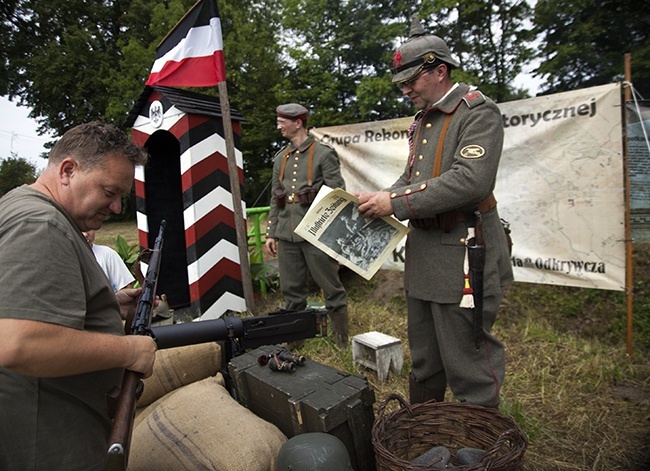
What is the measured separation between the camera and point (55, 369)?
106cm

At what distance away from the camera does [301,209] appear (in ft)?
11.8

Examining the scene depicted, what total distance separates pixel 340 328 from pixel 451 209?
6.71 feet

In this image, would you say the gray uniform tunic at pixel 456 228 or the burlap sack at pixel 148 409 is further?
the burlap sack at pixel 148 409

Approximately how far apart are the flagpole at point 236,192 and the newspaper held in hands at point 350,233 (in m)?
2.12

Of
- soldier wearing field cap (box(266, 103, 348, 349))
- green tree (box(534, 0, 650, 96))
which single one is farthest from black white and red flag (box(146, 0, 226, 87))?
green tree (box(534, 0, 650, 96))

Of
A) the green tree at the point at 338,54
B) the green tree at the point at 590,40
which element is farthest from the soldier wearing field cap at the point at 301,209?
the green tree at the point at 338,54

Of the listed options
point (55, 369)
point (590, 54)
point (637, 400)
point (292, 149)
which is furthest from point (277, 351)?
point (590, 54)

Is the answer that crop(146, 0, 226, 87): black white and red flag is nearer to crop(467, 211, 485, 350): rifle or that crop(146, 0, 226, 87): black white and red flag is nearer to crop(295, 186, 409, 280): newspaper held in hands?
crop(295, 186, 409, 280): newspaper held in hands

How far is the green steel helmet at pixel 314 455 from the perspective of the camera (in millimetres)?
1533

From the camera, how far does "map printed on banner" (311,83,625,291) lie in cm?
322

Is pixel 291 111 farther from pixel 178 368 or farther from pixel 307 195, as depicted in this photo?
pixel 178 368

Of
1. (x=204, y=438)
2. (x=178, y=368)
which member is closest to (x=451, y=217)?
(x=204, y=438)

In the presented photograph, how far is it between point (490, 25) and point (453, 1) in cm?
155

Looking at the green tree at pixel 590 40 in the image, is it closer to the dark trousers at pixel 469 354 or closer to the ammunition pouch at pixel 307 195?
the ammunition pouch at pixel 307 195
